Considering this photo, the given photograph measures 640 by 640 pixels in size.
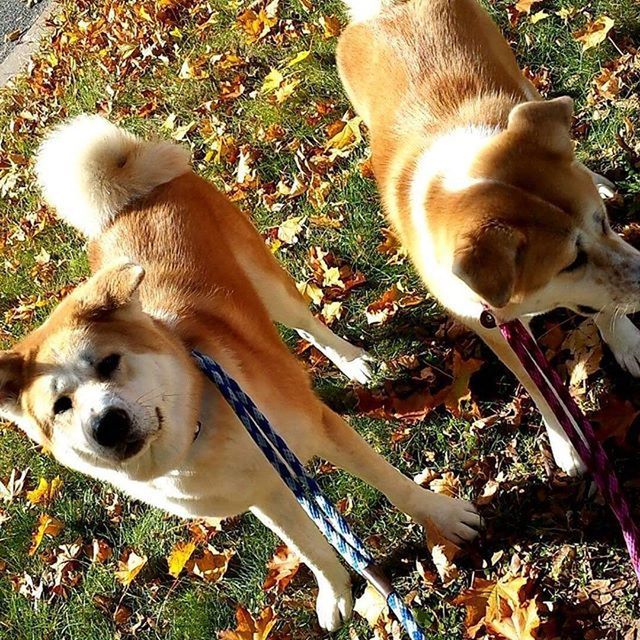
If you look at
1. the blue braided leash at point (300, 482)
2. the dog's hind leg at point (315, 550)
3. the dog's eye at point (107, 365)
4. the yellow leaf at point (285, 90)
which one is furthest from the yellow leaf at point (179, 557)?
the yellow leaf at point (285, 90)

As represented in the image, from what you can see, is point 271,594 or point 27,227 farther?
point 27,227

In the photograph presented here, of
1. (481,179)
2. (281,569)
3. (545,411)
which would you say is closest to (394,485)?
(545,411)

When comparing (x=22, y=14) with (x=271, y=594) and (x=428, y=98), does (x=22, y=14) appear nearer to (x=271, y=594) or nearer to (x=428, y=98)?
(x=428, y=98)

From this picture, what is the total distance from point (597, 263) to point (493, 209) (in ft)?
1.32

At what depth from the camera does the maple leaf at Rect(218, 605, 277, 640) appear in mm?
3402

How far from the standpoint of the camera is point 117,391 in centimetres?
255

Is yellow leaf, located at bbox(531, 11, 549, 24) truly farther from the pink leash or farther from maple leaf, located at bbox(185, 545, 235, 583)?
maple leaf, located at bbox(185, 545, 235, 583)

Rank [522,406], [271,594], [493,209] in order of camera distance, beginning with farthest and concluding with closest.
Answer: [271,594], [522,406], [493,209]

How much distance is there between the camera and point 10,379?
2766mm

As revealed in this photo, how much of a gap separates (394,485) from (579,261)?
1200mm

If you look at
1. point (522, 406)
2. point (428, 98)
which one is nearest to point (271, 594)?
point (522, 406)

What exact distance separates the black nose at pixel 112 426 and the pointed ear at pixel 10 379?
0.46 metres

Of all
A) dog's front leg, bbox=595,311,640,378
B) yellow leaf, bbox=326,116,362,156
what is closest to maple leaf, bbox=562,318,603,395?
dog's front leg, bbox=595,311,640,378

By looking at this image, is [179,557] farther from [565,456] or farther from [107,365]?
[565,456]
